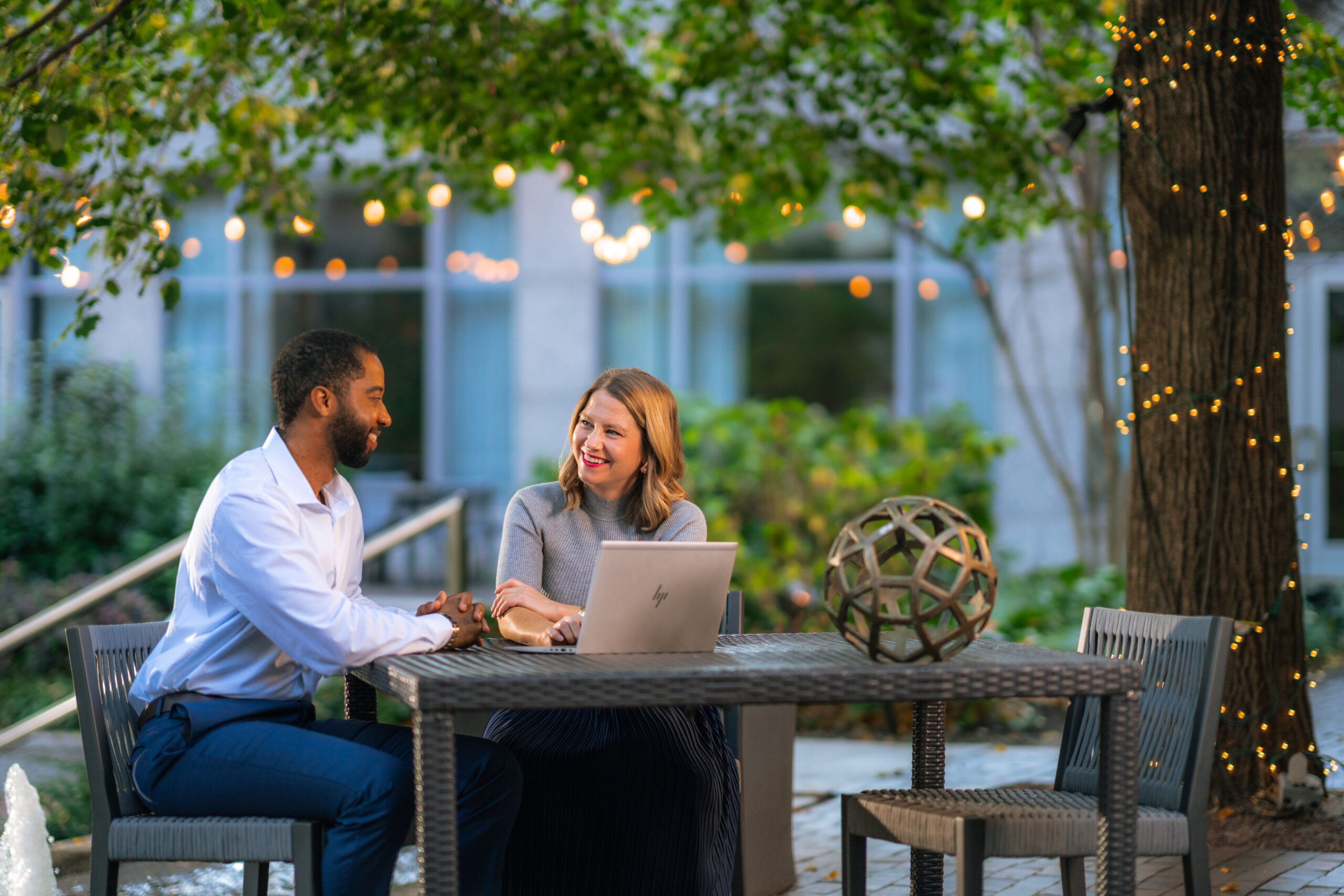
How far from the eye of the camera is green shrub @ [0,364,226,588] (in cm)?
944

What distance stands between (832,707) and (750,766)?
131 inches

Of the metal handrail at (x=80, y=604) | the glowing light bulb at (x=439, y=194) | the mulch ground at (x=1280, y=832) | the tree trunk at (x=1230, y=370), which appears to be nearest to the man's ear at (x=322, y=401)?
the metal handrail at (x=80, y=604)

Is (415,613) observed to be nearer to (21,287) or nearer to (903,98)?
(903,98)

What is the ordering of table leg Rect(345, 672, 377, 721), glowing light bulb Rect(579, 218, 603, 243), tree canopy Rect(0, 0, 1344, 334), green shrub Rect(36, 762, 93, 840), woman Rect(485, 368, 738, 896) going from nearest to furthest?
woman Rect(485, 368, 738, 896) → table leg Rect(345, 672, 377, 721) → tree canopy Rect(0, 0, 1344, 334) → green shrub Rect(36, 762, 93, 840) → glowing light bulb Rect(579, 218, 603, 243)

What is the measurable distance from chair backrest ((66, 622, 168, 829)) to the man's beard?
1.92 ft

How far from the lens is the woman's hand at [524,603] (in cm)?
322

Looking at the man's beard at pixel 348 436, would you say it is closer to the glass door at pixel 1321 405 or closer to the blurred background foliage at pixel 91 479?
the blurred background foliage at pixel 91 479

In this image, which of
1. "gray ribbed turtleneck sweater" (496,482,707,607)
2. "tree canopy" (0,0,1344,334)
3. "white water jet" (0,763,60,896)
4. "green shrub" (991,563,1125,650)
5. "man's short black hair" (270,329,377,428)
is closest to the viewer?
"man's short black hair" (270,329,377,428)

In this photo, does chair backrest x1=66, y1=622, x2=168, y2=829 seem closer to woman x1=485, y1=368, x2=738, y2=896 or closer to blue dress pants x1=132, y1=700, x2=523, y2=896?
blue dress pants x1=132, y1=700, x2=523, y2=896

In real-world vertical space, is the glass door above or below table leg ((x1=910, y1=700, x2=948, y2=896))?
above

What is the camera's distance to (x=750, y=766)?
12.0 ft

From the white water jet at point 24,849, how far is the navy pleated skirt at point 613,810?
1.36 m

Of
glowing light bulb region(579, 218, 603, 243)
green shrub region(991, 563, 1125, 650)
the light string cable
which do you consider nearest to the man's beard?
the light string cable

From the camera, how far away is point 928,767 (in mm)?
3314
